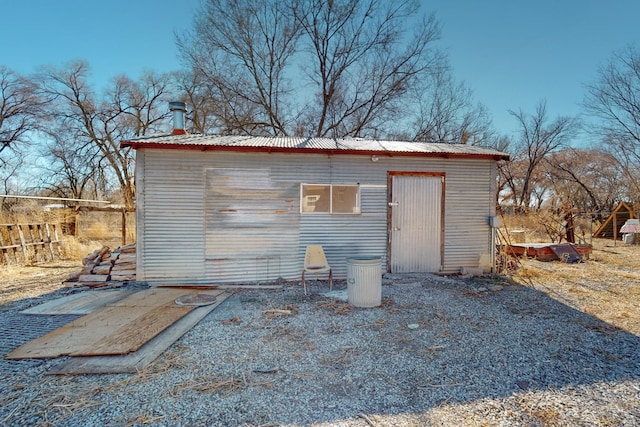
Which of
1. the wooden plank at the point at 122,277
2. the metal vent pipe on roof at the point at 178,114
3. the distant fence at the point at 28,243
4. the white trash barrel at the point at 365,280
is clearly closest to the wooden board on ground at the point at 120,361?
the white trash barrel at the point at 365,280

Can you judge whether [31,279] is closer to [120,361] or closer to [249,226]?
[249,226]

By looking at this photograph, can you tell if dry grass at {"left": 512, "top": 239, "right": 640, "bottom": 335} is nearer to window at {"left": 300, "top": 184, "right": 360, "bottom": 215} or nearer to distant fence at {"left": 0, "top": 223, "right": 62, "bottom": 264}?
window at {"left": 300, "top": 184, "right": 360, "bottom": 215}

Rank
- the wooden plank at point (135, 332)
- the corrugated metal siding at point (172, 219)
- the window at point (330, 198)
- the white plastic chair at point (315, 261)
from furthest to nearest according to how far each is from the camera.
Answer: the window at point (330, 198) < the corrugated metal siding at point (172, 219) < the white plastic chair at point (315, 261) < the wooden plank at point (135, 332)

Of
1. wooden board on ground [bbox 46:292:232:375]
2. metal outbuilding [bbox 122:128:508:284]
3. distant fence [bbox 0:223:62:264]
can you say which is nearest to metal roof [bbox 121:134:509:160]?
metal outbuilding [bbox 122:128:508:284]

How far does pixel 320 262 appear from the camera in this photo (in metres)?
5.92

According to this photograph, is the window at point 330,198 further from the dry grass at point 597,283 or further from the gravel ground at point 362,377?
the dry grass at point 597,283

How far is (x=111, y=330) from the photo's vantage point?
3715 mm

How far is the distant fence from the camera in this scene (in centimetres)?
738

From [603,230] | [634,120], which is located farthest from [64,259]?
[634,120]

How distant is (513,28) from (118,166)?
19604mm

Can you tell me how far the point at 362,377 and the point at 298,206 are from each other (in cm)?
395

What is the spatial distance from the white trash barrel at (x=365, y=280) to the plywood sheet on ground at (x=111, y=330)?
7.88ft

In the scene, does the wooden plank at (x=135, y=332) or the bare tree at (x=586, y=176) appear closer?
the wooden plank at (x=135, y=332)

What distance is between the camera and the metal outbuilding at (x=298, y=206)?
5.93 meters
